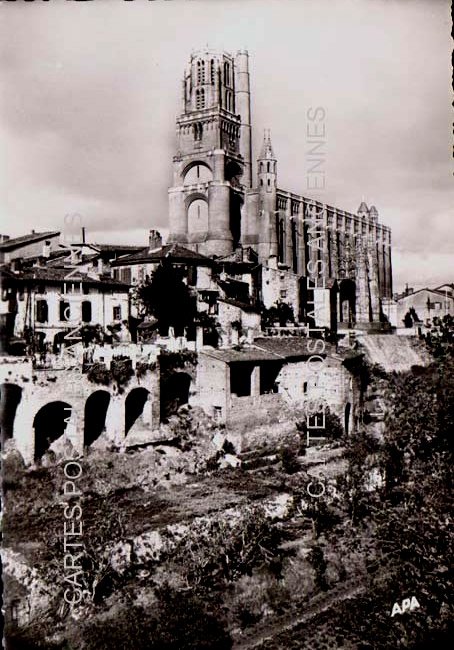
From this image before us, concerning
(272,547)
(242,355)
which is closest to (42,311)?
(242,355)

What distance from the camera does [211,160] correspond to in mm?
43000

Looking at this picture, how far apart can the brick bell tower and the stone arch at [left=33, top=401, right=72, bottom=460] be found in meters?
23.9

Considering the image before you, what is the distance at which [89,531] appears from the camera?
47.5 feet

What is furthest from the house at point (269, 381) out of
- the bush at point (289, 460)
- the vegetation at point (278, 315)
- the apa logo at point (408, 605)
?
the apa logo at point (408, 605)

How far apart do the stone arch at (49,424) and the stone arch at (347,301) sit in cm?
2908

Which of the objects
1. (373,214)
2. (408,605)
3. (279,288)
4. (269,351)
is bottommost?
(408,605)

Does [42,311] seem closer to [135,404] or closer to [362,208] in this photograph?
[135,404]

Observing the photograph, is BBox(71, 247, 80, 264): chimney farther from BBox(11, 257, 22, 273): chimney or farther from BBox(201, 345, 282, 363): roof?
BBox(201, 345, 282, 363): roof

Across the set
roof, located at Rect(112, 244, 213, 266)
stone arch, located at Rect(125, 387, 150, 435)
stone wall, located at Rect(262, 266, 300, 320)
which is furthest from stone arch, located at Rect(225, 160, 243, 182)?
stone arch, located at Rect(125, 387, 150, 435)

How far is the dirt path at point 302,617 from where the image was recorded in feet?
40.5

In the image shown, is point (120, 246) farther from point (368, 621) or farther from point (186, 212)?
point (368, 621)

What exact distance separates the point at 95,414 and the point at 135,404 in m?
1.71

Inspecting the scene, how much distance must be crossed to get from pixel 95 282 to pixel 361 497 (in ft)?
49.7

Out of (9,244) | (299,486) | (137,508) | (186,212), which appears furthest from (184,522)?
(186,212)
